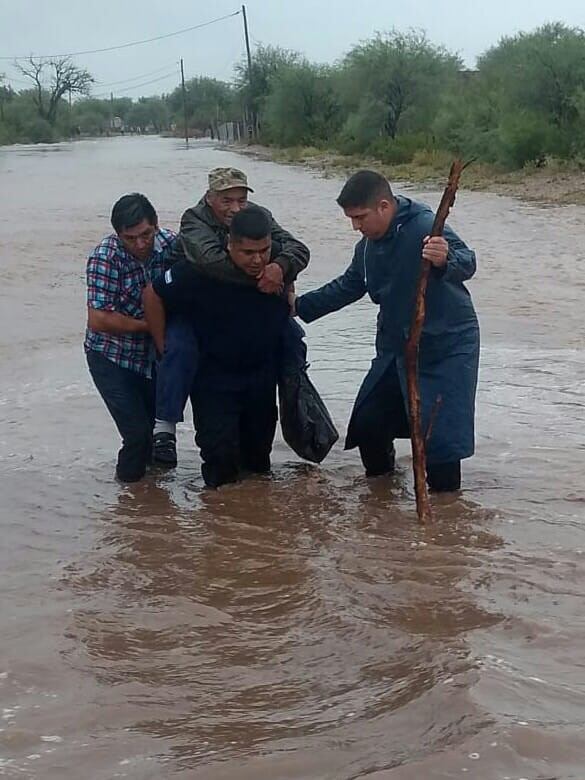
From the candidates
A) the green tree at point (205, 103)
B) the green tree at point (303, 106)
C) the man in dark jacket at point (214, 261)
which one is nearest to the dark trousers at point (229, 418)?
the man in dark jacket at point (214, 261)

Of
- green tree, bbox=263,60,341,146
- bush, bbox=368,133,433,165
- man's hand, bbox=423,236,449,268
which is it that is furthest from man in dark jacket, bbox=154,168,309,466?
green tree, bbox=263,60,341,146

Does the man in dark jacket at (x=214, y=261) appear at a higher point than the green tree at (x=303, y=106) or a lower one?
lower

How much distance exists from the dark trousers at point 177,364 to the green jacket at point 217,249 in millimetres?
334

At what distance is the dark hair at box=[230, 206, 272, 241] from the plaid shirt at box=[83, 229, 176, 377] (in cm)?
57

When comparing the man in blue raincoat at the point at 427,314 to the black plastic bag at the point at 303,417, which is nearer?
the man in blue raincoat at the point at 427,314

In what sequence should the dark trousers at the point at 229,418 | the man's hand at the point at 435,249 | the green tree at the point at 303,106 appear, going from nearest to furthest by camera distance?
the man's hand at the point at 435,249 → the dark trousers at the point at 229,418 → the green tree at the point at 303,106

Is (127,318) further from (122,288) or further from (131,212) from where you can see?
(131,212)

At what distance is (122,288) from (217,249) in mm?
636

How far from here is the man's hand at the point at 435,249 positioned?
183 inches

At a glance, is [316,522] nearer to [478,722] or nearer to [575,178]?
[478,722]

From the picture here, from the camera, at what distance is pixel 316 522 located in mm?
5328

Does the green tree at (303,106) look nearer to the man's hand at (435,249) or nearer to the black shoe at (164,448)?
the black shoe at (164,448)

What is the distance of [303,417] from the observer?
5.80 m

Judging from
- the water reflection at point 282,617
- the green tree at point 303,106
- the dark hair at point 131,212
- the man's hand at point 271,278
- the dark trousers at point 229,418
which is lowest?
the water reflection at point 282,617
